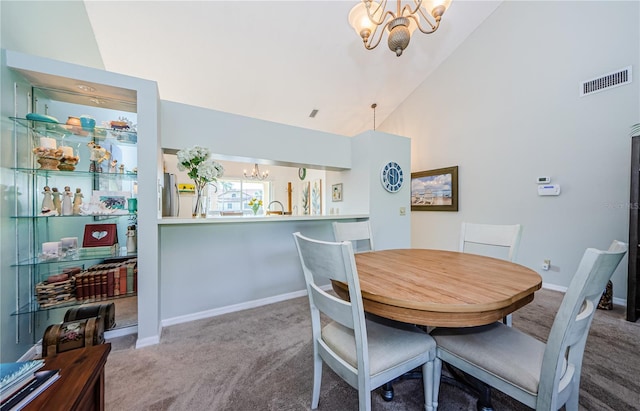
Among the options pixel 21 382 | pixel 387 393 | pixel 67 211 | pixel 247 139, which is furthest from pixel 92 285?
pixel 387 393

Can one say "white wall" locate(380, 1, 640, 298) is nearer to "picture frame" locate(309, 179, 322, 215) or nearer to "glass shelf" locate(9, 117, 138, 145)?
"picture frame" locate(309, 179, 322, 215)

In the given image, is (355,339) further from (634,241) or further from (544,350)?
(634,241)

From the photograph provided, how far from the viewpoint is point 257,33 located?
3.15m

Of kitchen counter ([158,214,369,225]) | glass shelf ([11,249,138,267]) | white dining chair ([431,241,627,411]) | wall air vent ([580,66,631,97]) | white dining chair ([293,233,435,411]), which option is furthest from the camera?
wall air vent ([580,66,631,97])

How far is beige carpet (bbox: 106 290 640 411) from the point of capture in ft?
4.25

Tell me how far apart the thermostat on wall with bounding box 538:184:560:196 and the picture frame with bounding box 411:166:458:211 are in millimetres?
1153

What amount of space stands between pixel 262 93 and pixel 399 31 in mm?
2855

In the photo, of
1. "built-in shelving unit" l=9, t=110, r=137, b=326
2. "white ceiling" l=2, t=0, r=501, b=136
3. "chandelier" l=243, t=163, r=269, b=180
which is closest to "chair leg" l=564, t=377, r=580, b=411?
"built-in shelving unit" l=9, t=110, r=137, b=326

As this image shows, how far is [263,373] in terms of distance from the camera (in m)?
1.54

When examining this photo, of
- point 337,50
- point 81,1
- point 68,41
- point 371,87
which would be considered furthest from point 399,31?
point 81,1

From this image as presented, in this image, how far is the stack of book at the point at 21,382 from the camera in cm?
65

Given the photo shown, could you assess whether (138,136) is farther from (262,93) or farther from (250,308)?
(262,93)

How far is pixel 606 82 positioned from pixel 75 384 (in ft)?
16.3

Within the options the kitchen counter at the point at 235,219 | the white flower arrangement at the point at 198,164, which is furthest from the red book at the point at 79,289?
the white flower arrangement at the point at 198,164
